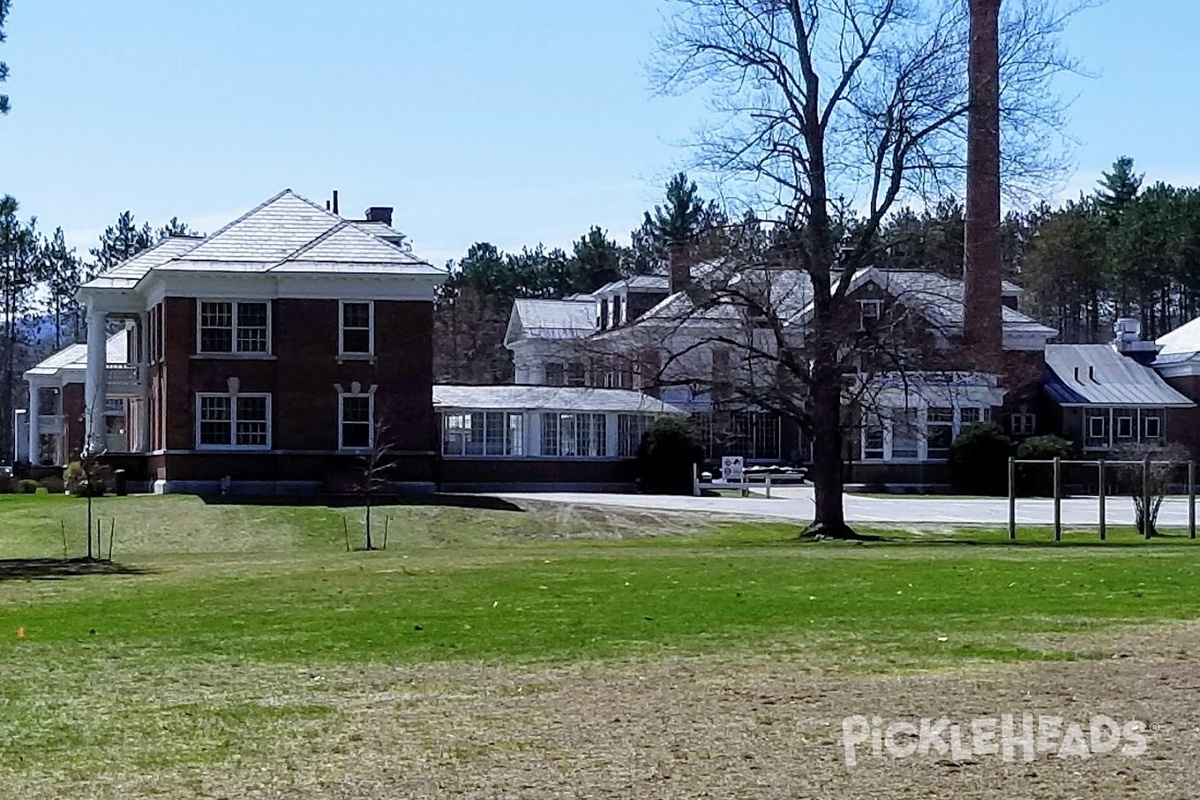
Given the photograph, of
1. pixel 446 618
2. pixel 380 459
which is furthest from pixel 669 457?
pixel 446 618

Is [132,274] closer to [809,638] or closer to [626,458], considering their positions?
[626,458]

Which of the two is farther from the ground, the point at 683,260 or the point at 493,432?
the point at 683,260

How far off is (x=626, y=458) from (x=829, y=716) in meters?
53.4

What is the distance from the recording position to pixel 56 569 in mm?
30375

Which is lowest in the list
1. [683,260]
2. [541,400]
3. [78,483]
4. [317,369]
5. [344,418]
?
[78,483]

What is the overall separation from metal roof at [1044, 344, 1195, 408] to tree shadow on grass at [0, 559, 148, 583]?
52625mm

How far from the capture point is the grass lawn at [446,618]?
467 inches

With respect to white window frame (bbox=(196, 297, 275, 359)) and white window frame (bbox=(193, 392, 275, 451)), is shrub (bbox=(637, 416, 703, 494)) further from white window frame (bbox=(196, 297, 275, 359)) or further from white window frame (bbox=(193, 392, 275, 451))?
white window frame (bbox=(196, 297, 275, 359))

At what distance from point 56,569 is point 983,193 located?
40.9m

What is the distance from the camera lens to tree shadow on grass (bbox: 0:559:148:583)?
28094 mm

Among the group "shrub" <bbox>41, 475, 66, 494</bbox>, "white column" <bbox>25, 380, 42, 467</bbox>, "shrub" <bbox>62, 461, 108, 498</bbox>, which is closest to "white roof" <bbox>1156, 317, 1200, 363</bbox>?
"shrub" <bbox>41, 475, 66, 494</bbox>

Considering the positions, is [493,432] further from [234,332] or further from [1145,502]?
[1145,502]

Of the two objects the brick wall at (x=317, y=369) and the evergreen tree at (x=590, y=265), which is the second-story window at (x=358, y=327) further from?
the evergreen tree at (x=590, y=265)

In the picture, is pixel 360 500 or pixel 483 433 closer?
pixel 360 500
